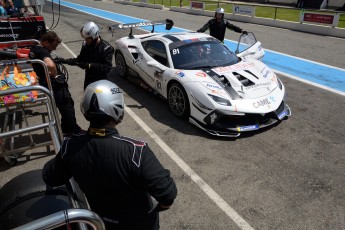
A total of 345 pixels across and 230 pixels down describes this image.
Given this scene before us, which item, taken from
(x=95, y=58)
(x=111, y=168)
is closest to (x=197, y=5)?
(x=95, y=58)

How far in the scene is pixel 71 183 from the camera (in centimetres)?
223

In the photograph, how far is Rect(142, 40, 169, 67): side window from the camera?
256 inches

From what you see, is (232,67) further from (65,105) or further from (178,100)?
(65,105)

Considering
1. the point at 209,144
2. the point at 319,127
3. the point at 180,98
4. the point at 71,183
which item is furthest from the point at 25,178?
the point at 319,127

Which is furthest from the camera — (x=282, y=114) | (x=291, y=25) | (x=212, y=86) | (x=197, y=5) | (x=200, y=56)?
(x=197, y=5)

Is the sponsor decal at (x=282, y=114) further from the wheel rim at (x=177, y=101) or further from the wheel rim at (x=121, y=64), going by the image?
the wheel rim at (x=121, y=64)

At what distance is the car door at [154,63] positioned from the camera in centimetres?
642

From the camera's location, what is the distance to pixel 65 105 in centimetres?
495

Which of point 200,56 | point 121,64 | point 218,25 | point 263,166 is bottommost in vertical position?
point 263,166

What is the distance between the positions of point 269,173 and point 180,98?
2.31 meters

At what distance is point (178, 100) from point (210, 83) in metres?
0.81

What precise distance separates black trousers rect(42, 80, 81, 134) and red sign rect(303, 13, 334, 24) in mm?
15177

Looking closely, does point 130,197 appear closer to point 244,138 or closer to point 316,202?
point 316,202

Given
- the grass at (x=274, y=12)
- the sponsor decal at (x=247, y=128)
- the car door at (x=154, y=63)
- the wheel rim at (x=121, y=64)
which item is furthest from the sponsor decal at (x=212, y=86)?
the grass at (x=274, y=12)
